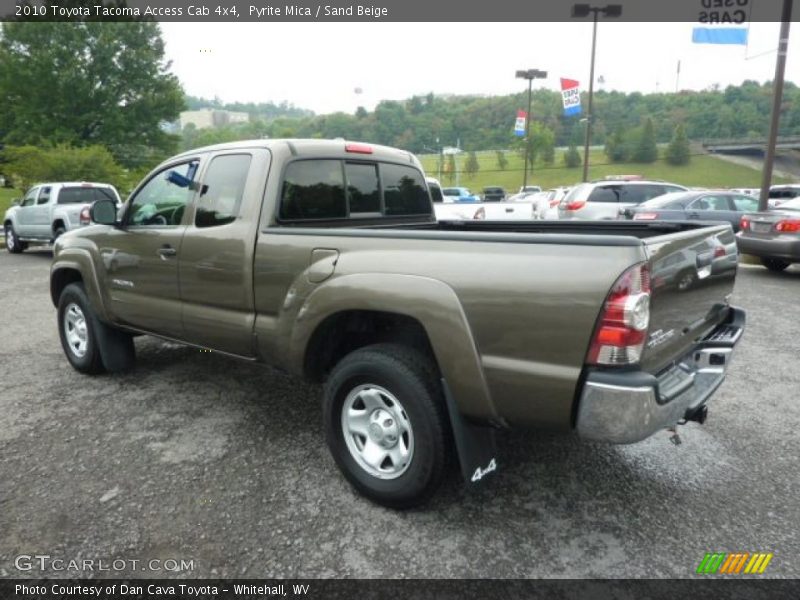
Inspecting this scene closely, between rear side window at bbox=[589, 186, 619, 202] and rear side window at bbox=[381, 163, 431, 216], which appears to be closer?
rear side window at bbox=[381, 163, 431, 216]

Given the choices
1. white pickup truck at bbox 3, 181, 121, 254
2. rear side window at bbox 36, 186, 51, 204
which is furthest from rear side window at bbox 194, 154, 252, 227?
rear side window at bbox 36, 186, 51, 204

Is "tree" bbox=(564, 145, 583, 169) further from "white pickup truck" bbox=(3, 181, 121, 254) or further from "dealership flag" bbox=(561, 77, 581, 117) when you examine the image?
"white pickup truck" bbox=(3, 181, 121, 254)

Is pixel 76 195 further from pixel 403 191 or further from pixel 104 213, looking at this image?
pixel 403 191

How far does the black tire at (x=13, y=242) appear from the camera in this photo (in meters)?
15.5

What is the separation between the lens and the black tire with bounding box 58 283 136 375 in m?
4.61

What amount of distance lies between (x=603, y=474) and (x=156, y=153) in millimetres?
45862

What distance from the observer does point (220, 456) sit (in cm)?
340

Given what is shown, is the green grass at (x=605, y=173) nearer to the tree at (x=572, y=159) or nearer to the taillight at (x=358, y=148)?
the tree at (x=572, y=159)

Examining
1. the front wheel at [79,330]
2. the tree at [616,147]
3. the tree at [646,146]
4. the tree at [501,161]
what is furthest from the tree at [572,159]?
the front wheel at [79,330]

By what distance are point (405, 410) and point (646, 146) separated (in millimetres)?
90604

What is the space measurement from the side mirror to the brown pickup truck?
0.04ft

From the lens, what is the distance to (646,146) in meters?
82.8

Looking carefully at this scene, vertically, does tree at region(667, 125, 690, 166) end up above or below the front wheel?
above

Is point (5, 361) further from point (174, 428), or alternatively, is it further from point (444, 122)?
point (444, 122)
